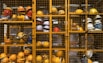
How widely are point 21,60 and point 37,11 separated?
578 millimetres

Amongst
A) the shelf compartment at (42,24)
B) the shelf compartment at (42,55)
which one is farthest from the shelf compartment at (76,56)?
the shelf compartment at (42,24)

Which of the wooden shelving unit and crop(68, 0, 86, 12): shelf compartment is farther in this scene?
crop(68, 0, 86, 12): shelf compartment

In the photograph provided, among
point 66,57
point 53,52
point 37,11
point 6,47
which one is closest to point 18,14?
point 37,11

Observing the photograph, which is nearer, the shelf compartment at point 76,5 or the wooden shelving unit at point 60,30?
the wooden shelving unit at point 60,30

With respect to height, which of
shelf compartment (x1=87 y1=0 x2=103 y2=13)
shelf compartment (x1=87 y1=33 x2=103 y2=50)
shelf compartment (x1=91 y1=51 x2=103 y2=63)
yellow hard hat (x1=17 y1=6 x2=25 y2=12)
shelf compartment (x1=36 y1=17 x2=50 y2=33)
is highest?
shelf compartment (x1=87 y1=0 x2=103 y2=13)

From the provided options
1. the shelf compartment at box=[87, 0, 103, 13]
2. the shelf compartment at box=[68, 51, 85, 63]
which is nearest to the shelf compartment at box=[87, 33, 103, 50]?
the shelf compartment at box=[68, 51, 85, 63]

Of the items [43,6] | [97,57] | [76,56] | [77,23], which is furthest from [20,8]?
[97,57]

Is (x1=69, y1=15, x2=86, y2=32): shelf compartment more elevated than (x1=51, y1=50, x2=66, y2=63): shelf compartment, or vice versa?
(x1=69, y1=15, x2=86, y2=32): shelf compartment

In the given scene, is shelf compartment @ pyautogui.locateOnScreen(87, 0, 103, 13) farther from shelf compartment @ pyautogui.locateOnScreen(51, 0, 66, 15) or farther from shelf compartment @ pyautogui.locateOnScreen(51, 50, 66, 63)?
shelf compartment @ pyautogui.locateOnScreen(51, 50, 66, 63)

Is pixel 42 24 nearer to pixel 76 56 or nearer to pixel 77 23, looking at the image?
pixel 77 23

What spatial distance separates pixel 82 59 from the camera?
7.36 ft

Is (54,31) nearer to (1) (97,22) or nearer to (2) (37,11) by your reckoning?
(2) (37,11)

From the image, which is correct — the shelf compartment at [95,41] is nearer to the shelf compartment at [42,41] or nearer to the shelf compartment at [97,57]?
the shelf compartment at [97,57]

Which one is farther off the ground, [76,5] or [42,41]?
[76,5]
